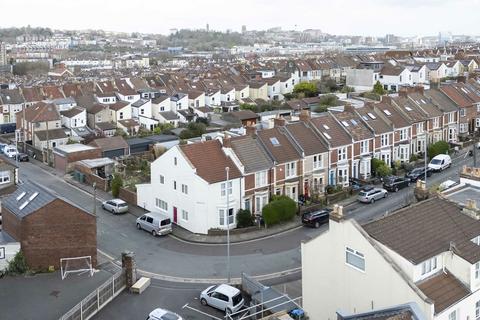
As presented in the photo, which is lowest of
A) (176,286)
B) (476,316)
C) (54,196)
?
(176,286)

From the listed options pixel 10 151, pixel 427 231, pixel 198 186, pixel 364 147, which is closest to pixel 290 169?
pixel 198 186

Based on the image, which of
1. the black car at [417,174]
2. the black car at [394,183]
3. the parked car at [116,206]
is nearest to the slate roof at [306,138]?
the black car at [394,183]

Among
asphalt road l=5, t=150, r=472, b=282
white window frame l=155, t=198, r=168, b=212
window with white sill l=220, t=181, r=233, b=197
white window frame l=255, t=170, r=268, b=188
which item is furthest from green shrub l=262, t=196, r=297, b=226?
white window frame l=155, t=198, r=168, b=212

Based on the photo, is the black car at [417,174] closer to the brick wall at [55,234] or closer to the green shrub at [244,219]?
the green shrub at [244,219]

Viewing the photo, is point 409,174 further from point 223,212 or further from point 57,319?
point 57,319

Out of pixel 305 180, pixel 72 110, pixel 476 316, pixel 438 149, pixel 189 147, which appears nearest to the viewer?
pixel 476 316

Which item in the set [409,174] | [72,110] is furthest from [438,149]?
[72,110]

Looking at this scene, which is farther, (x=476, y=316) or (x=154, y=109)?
(x=154, y=109)

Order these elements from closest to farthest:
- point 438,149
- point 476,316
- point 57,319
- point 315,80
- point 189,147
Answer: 1. point 476,316
2. point 57,319
3. point 189,147
4. point 438,149
5. point 315,80
